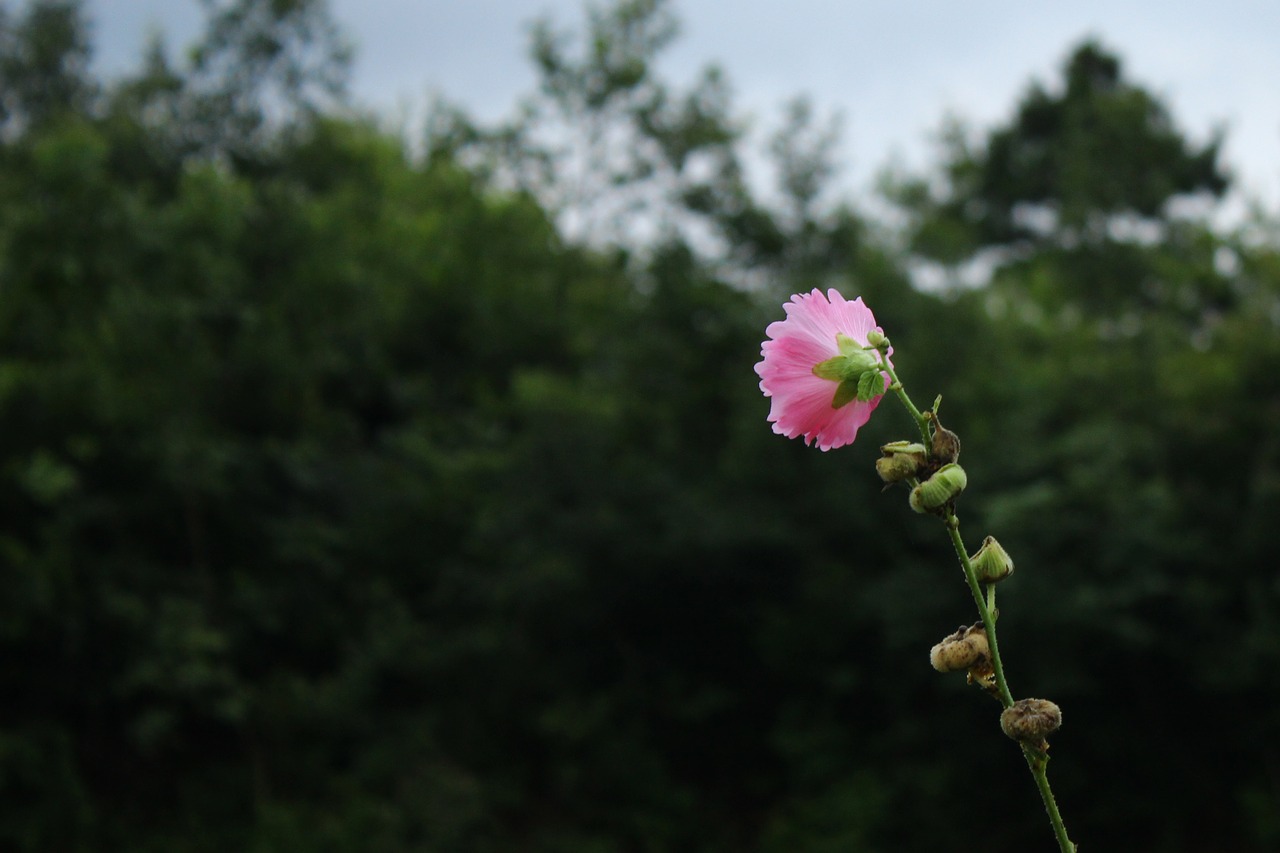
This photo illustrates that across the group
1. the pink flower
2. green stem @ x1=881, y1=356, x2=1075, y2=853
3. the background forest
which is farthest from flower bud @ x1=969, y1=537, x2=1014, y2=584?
the background forest

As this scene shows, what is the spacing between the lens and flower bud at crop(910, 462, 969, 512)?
0.83 meters

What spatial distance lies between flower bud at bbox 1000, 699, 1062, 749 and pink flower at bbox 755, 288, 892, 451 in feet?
0.69

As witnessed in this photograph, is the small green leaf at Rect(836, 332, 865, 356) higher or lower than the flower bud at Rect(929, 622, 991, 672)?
higher

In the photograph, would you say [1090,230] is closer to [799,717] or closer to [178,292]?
[799,717]

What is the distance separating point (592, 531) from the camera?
11.8 meters

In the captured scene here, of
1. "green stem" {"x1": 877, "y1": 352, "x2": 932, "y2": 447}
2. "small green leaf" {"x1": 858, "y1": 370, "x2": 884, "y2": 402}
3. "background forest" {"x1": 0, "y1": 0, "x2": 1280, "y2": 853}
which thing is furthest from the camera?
"background forest" {"x1": 0, "y1": 0, "x2": 1280, "y2": 853}

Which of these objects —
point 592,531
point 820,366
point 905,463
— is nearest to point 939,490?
point 905,463

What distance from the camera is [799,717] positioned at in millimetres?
11938

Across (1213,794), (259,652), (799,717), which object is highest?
(259,652)

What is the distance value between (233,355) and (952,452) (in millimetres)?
12197

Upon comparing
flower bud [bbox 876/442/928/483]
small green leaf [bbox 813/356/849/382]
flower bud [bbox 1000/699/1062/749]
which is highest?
small green leaf [bbox 813/356/849/382]

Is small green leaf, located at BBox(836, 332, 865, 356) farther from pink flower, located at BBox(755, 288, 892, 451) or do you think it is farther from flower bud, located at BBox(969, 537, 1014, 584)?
flower bud, located at BBox(969, 537, 1014, 584)

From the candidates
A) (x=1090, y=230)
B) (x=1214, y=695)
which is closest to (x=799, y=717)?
(x=1214, y=695)

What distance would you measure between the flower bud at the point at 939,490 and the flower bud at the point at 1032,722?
0.14 meters
